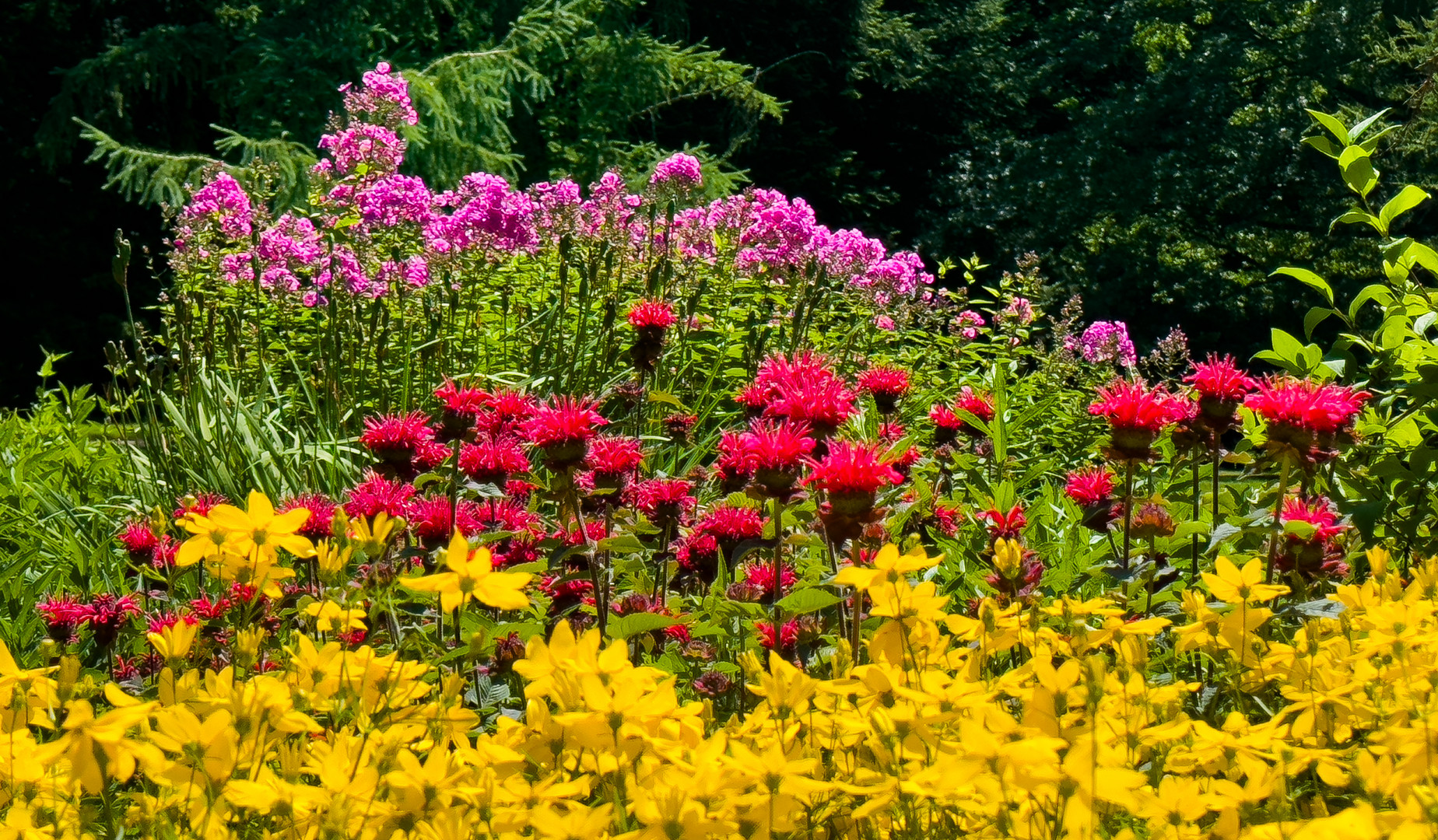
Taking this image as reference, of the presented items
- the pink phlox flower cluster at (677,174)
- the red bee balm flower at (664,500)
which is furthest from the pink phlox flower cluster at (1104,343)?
the red bee balm flower at (664,500)

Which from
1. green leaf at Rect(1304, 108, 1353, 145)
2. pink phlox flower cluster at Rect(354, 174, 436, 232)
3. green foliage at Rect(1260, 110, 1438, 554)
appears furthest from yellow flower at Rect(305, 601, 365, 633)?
pink phlox flower cluster at Rect(354, 174, 436, 232)

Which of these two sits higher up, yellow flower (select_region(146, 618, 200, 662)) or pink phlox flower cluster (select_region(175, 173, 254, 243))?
yellow flower (select_region(146, 618, 200, 662))

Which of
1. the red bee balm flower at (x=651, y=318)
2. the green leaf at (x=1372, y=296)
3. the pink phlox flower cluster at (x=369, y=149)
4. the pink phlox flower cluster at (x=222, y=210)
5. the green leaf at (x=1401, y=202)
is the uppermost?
the green leaf at (x=1401, y=202)

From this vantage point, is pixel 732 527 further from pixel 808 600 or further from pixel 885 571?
pixel 885 571

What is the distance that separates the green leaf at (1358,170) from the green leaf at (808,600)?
4.75 ft

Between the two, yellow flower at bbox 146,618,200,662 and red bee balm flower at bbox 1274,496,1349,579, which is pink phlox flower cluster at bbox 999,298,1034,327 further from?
yellow flower at bbox 146,618,200,662

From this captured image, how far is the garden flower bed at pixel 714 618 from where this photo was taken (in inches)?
41.6

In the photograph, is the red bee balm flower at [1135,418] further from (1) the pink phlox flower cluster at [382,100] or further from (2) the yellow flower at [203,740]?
(1) the pink phlox flower cluster at [382,100]

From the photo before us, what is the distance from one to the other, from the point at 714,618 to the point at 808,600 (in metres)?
0.33

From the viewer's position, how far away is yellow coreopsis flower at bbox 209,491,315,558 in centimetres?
138

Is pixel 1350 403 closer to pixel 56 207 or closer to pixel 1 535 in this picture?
pixel 1 535

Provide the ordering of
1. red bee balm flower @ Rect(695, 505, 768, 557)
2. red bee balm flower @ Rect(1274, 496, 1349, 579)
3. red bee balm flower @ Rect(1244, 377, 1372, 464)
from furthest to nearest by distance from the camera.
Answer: red bee balm flower @ Rect(695, 505, 768, 557) < red bee balm flower @ Rect(1274, 496, 1349, 579) < red bee balm flower @ Rect(1244, 377, 1372, 464)

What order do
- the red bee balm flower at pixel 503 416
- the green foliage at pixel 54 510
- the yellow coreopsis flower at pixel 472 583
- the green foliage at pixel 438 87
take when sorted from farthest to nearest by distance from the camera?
the green foliage at pixel 438 87 < the green foliage at pixel 54 510 < the red bee balm flower at pixel 503 416 < the yellow coreopsis flower at pixel 472 583

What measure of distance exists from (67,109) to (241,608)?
463 inches
